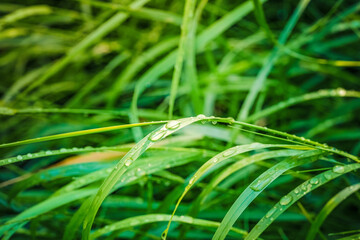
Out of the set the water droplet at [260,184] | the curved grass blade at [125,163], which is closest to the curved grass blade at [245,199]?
the water droplet at [260,184]

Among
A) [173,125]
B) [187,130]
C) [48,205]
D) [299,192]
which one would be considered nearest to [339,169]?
[299,192]

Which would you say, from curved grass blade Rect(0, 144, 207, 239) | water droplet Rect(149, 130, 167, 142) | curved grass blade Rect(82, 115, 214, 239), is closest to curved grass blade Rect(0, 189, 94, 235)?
curved grass blade Rect(0, 144, 207, 239)

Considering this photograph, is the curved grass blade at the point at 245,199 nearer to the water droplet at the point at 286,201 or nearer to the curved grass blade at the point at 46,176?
the water droplet at the point at 286,201

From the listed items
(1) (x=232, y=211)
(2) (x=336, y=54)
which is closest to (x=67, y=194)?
(1) (x=232, y=211)

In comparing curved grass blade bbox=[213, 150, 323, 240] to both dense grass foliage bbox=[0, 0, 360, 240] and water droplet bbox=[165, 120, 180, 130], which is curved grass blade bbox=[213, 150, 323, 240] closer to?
dense grass foliage bbox=[0, 0, 360, 240]

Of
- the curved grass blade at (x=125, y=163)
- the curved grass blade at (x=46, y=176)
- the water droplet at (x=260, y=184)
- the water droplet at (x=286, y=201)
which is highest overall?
the curved grass blade at (x=46, y=176)

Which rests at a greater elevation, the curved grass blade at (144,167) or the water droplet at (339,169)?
the curved grass blade at (144,167)

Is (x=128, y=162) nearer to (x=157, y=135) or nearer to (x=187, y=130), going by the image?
(x=157, y=135)

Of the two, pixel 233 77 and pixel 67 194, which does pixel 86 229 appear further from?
pixel 233 77
